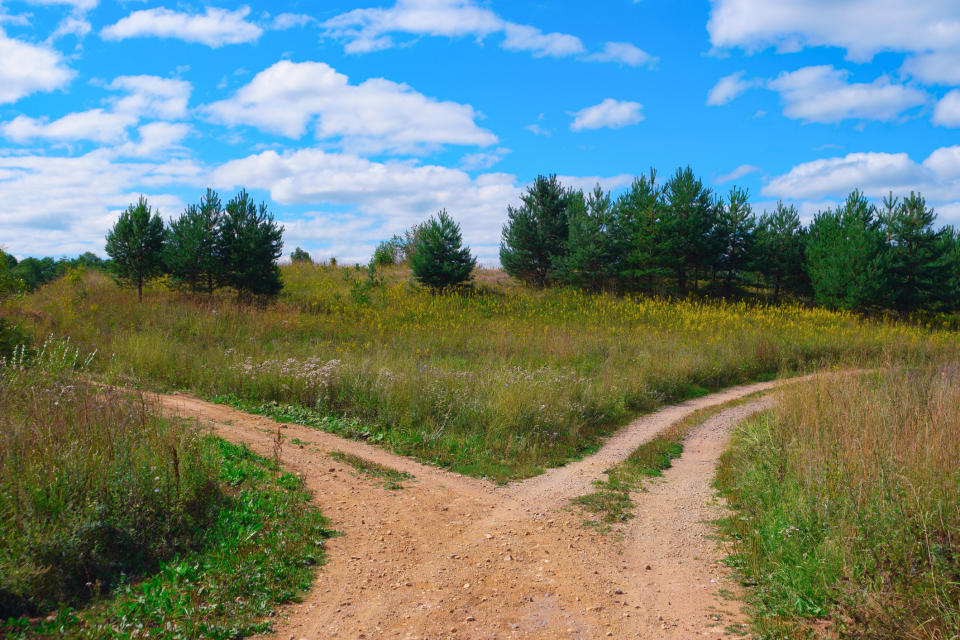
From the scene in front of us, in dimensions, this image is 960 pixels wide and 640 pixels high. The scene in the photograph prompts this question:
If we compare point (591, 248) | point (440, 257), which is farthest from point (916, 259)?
point (440, 257)

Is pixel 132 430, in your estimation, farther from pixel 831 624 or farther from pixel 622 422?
pixel 622 422

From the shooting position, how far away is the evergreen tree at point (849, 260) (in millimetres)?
30094

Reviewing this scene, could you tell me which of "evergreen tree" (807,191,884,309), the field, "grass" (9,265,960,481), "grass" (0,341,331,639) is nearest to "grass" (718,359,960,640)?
the field

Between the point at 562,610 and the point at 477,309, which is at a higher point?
the point at 477,309

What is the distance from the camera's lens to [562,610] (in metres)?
4.30

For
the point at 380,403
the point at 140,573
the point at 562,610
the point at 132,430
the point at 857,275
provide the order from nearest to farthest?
the point at 562,610
the point at 140,573
the point at 132,430
the point at 380,403
the point at 857,275

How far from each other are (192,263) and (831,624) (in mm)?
26074

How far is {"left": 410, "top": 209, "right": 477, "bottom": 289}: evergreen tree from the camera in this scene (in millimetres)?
30344

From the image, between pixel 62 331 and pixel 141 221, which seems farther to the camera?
pixel 141 221

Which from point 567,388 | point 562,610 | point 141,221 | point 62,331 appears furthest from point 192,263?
point 562,610

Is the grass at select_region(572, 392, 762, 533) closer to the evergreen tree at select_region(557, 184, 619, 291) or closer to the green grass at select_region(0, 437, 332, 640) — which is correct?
the green grass at select_region(0, 437, 332, 640)

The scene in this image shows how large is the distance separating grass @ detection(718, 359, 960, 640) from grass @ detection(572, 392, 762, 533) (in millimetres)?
1188

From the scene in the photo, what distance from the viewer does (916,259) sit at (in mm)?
31797

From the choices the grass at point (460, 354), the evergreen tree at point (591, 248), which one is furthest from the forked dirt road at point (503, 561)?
the evergreen tree at point (591, 248)
